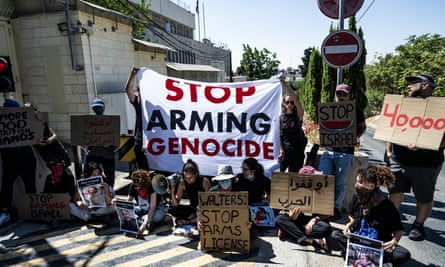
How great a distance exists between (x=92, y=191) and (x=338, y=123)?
3465mm

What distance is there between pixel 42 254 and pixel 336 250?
3509mm

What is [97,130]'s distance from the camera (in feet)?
15.7

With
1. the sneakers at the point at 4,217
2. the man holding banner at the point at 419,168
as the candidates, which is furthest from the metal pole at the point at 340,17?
the sneakers at the point at 4,217

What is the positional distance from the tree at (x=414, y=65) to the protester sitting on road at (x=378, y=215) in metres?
10.7

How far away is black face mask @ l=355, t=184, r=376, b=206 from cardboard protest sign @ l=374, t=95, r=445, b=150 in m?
0.87

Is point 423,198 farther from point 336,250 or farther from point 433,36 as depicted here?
point 433,36

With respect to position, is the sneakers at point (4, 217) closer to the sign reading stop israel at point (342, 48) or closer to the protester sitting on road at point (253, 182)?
the protester sitting on road at point (253, 182)

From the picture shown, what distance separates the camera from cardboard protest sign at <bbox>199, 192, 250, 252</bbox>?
11.7 ft

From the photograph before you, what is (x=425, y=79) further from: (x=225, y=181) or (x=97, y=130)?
(x=97, y=130)

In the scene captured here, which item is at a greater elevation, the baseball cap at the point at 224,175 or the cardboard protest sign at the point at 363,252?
the baseball cap at the point at 224,175

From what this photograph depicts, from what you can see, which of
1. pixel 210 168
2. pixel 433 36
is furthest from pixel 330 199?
pixel 433 36

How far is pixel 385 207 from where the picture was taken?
3123mm

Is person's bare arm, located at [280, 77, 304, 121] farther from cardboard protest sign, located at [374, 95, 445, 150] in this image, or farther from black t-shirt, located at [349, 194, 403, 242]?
black t-shirt, located at [349, 194, 403, 242]

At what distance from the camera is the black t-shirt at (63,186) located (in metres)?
4.61
